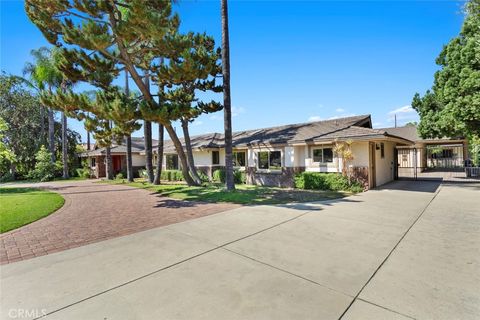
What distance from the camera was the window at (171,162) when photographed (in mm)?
24003

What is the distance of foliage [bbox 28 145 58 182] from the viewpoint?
24.9m

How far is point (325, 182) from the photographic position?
45.3 ft

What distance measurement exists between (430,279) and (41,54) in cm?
3376

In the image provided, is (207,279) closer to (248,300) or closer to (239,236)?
(248,300)

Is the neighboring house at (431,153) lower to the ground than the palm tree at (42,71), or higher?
lower

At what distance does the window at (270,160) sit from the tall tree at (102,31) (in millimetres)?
8005

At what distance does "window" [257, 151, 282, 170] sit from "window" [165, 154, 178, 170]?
10215 millimetres

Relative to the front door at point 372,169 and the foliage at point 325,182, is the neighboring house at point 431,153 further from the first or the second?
the foliage at point 325,182

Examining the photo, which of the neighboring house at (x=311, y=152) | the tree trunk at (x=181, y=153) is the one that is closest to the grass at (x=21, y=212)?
the tree trunk at (x=181, y=153)

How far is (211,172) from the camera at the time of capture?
66.6ft

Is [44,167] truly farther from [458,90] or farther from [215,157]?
[458,90]

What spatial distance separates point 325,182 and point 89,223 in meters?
11.6

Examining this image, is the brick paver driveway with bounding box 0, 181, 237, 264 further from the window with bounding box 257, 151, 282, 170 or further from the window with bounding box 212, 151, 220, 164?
the window with bounding box 212, 151, 220, 164

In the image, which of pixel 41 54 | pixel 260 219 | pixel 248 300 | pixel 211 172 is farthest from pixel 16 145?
pixel 248 300
